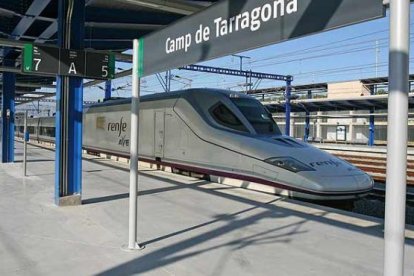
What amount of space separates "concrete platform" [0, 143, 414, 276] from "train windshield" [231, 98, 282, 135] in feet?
10.4

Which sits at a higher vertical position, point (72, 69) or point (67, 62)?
point (67, 62)

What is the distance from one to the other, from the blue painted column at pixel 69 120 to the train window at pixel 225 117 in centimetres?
501

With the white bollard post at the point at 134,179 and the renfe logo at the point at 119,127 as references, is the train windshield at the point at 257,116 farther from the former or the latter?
the renfe logo at the point at 119,127

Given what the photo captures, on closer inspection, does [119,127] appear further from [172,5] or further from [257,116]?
[172,5]

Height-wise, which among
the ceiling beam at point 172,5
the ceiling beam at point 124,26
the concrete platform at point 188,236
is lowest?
the concrete platform at point 188,236

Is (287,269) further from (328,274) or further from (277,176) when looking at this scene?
(277,176)

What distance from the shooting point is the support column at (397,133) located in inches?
93.3

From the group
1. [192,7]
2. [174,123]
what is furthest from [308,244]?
[174,123]

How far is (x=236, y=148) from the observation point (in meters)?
11.3

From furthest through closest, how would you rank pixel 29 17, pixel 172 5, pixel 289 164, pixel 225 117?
1. pixel 225 117
2. pixel 29 17
3. pixel 289 164
4. pixel 172 5

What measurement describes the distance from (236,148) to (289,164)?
165 centimetres

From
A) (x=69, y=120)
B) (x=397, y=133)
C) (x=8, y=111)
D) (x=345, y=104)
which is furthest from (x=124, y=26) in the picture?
(x=345, y=104)

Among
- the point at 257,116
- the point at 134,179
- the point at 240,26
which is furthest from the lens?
the point at 257,116

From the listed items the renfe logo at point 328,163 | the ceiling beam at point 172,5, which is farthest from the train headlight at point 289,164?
the ceiling beam at point 172,5
